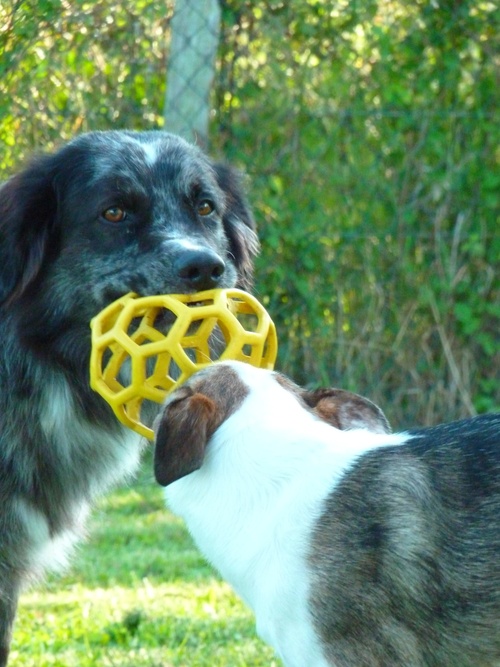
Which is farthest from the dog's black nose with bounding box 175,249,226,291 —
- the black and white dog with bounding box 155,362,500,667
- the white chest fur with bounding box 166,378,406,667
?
the white chest fur with bounding box 166,378,406,667

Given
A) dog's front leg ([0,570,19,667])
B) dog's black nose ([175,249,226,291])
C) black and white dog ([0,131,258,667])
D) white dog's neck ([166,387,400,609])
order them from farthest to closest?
1. dog's front leg ([0,570,19,667])
2. black and white dog ([0,131,258,667])
3. dog's black nose ([175,249,226,291])
4. white dog's neck ([166,387,400,609])

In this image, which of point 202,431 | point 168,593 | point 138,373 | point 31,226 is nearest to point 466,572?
point 202,431

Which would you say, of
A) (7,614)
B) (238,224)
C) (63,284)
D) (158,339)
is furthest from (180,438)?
(238,224)

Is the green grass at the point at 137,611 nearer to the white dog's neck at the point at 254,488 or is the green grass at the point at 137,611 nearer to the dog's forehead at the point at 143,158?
the white dog's neck at the point at 254,488

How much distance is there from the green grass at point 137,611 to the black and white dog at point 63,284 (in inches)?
16.5

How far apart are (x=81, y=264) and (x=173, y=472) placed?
1.23 metres

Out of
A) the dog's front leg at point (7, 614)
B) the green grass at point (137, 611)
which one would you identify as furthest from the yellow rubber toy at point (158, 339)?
the green grass at point (137, 611)

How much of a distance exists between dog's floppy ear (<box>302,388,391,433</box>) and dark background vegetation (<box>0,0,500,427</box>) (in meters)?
3.65

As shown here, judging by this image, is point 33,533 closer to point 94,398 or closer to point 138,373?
point 94,398

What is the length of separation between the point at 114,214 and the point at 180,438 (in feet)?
4.04

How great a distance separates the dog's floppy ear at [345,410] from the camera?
3.54m

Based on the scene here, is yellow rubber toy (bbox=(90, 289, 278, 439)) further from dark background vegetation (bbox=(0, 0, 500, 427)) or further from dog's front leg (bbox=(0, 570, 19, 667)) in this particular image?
dark background vegetation (bbox=(0, 0, 500, 427))

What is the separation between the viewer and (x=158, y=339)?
140 inches

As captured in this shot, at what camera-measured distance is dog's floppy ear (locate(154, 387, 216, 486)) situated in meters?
2.98
